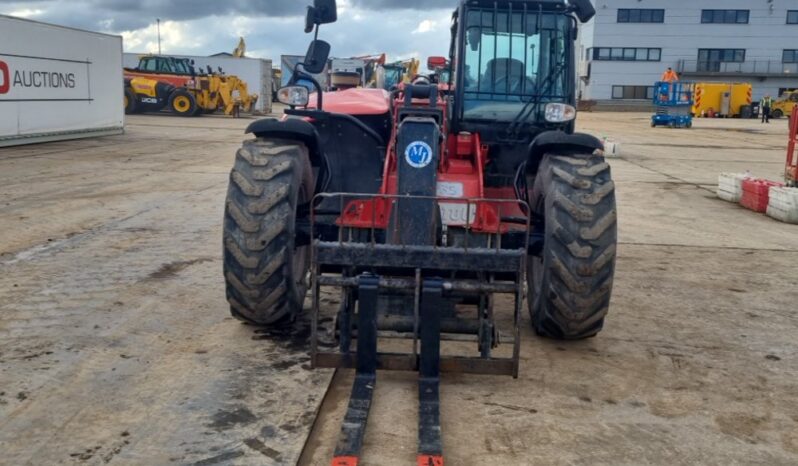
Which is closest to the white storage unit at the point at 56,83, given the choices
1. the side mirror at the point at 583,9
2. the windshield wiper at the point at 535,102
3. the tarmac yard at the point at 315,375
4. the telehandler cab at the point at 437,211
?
the tarmac yard at the point at 315,375

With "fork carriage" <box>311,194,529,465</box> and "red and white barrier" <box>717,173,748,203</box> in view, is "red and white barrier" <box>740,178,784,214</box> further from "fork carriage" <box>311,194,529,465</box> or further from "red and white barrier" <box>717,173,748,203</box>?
"fork carriage" <box>311,194,529,465</box>

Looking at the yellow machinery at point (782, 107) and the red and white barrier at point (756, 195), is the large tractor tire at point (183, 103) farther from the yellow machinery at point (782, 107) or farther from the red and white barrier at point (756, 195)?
the yellow machinery at point (782, 107)

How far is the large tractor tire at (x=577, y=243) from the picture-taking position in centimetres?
482

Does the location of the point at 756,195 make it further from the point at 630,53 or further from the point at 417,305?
the point at 630,53

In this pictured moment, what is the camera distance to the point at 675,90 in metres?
37.9

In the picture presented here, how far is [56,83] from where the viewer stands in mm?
19859

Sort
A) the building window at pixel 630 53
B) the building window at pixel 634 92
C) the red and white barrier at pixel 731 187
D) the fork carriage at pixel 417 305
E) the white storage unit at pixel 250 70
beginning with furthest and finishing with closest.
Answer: the building window at pixel 634 92, the building window at pixel 630 53, the white storage unit at pixel 250 70, the red and white barrier at pixel 731 187, the fork carriage at pixel 417 305

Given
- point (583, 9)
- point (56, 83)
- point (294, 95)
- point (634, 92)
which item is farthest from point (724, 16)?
point (294, 95)

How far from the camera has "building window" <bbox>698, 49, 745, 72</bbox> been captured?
6269cm

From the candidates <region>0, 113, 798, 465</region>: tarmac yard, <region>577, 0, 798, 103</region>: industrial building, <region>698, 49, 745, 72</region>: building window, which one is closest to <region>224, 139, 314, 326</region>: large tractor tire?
<region>0, 113, 798, 465</region>: tarmac yard

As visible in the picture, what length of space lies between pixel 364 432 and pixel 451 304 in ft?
3.75

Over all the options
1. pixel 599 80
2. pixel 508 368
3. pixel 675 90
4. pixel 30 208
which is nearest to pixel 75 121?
pixel 30 208

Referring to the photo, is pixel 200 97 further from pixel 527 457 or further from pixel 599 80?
pixel 599 80

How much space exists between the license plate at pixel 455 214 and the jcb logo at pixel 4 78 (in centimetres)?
1557
